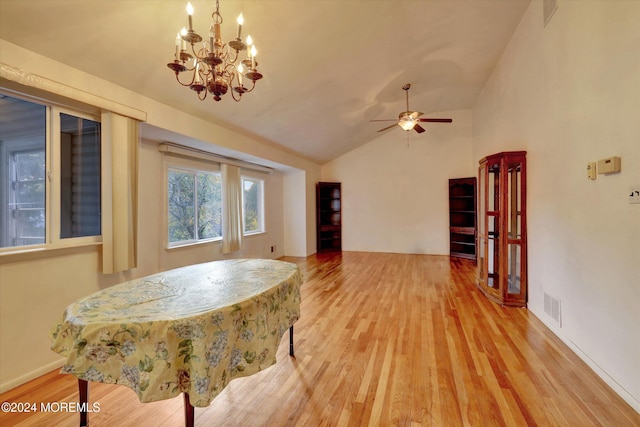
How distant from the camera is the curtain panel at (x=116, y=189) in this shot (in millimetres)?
2355

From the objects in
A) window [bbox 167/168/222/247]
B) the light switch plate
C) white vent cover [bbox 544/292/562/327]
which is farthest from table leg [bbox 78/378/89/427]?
white vent cover [bbox 544/292/562/327]

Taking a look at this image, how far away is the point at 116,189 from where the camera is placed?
7.81 feet

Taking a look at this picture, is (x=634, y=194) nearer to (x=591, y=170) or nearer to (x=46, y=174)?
(x=591, y=170)

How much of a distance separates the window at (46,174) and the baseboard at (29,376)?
93cm

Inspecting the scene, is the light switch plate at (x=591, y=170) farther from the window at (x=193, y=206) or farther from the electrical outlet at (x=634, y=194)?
the window at (x=193, y=206)

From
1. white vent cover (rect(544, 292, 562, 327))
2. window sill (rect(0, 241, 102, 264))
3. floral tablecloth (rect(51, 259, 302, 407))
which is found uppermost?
window sill (rect(0, 241, 102, 264))

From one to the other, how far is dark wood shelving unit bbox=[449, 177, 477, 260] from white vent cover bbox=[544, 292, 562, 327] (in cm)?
347

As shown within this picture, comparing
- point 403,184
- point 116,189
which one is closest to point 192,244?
point 116,189

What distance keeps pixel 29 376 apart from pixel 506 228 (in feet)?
15.4

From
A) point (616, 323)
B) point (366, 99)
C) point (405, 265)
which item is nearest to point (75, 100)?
point (366, 99)

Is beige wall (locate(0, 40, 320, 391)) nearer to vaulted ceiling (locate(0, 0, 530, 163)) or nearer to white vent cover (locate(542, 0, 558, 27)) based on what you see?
vaulted ceiling (locate(0, 0, 530, 163))

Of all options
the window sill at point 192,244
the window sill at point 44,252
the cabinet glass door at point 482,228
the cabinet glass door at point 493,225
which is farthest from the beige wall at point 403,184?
the window sill at point 44,252

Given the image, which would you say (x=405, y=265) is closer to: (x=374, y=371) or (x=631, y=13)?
(x=374, y=371)

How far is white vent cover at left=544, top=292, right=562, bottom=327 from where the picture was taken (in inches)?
97.2
